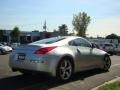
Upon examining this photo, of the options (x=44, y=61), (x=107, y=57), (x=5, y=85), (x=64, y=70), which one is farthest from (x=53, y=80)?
(x=107, y=57)

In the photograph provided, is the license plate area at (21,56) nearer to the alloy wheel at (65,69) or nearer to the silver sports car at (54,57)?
the silver sports car at (54,57)

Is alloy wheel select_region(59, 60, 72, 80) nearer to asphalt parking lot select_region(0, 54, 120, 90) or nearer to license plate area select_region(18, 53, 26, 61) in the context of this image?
asphalt parking lot select_region(0, 54, 120, 90)

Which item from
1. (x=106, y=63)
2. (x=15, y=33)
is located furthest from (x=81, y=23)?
(x=106, y=63)

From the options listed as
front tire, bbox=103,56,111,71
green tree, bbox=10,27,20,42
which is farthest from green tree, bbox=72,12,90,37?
front tire, bbox=103,56,111,71

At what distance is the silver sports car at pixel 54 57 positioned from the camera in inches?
321

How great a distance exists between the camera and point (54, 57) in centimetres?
827

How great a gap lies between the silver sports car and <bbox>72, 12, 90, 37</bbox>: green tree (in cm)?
6238

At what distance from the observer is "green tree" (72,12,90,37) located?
7243 cm

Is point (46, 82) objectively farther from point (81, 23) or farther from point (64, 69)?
point (81, 23)

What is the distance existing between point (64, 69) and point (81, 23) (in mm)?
67061

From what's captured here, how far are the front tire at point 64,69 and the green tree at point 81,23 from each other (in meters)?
63.1

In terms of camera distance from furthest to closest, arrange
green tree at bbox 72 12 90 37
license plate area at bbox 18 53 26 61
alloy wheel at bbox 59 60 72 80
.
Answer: green tree at bbox 72 12 90 37 → alloy wheel at bbox 59 60 72 80 → license plate area at bbox 18 53 26 61

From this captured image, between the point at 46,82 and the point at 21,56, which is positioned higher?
the point at 21,56

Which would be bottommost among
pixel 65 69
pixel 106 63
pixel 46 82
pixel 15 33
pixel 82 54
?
pixel 46 82
